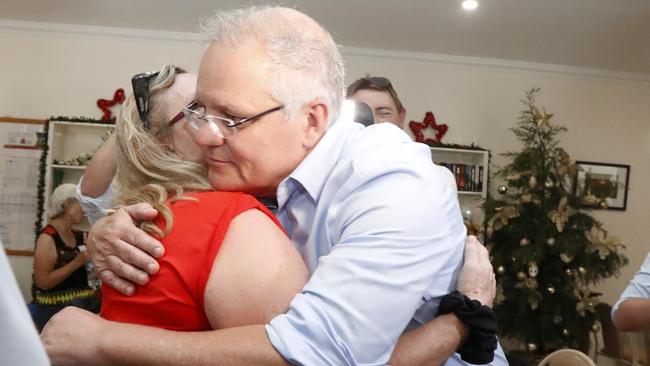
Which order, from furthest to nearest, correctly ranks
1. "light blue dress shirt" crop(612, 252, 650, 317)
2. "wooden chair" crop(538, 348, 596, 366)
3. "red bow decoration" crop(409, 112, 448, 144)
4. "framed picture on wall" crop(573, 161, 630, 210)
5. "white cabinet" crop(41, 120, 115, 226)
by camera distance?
"framed picture on wall" crop(573, 161, 630, 210)
"red bow decoration" crop(409, 112, 448, 144)
"white cabinet" crop(41, 120, 115, 226)
"wooden chair" crop(538, 348, 596, 366)
"light blue dress shirt" crop(612, 252, 650, 317)

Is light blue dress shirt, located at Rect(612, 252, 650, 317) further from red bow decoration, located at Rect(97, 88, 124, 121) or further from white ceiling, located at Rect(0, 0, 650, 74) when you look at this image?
red bow decoration, located at Rect(97, 88, 124, 121)

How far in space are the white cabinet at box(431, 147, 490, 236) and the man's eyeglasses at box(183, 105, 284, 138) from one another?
4.96 m

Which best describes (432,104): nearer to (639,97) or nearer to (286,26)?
(639,97)

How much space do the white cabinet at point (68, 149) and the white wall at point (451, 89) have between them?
0.22 metres

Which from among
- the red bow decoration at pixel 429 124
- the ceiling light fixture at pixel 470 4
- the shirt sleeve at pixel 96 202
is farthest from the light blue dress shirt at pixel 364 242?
the red bow decoration at pixel 429 124

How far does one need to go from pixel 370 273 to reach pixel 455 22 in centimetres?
478

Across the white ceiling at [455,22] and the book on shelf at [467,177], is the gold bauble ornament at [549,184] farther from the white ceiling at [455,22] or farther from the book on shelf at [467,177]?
the white ceiling at [455,22]

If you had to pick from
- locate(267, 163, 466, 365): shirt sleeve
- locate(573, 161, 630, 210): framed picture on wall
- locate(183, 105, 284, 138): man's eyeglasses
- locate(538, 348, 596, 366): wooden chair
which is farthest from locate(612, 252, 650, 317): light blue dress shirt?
locate(573, 161, 630, 210): framed picture on wall

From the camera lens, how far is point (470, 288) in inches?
47.1

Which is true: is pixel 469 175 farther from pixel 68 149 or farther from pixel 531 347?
pixel 68 149

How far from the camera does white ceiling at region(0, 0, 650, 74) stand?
496 cm

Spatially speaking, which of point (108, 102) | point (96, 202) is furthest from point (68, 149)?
point (96, 202)

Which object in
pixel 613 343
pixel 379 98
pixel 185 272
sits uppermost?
pixel 379 98

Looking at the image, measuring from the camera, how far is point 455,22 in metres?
5.34
